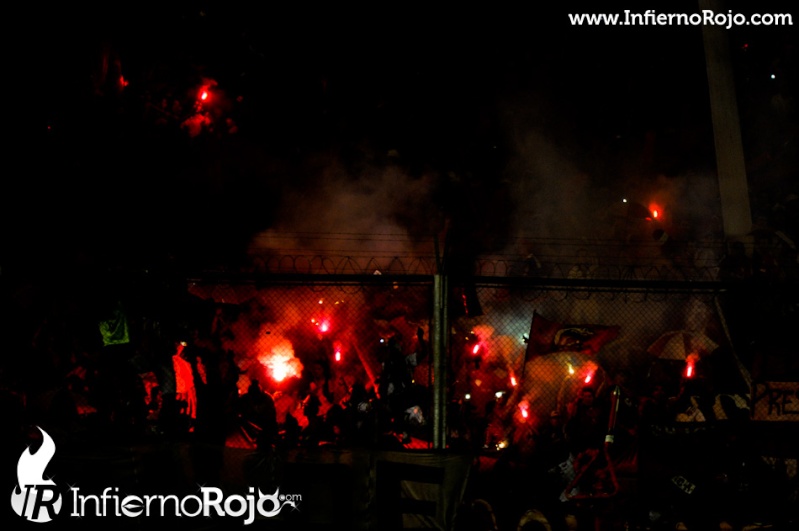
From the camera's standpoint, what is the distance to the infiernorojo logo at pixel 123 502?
26.4ft

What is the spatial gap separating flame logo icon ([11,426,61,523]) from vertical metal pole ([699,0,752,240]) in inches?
465

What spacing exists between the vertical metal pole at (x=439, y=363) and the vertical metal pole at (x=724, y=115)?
27.1ft

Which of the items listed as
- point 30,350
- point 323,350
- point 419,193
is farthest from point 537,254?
point 30,350

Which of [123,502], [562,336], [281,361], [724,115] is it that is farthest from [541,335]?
[123,502]

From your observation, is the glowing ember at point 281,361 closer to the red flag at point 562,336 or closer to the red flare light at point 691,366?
the red flag at point 562,336

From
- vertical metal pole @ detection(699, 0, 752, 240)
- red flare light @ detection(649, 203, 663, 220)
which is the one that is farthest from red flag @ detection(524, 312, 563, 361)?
red flare light @ detection(649, 203, 663, 220)

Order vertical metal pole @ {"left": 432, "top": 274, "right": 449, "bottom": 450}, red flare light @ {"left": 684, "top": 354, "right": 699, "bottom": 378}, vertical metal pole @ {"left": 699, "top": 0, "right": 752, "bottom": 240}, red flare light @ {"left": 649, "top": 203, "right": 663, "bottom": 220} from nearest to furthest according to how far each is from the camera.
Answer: vertical metal pole @ {"left": 432, "top": 274, "right": 449, "bottom": 450} → red flare light @ {"left": 684, "top": 354, "right": 699, "bottom": 378} → vertical metal pole @ {"left": 699, "top": 0, "right": 752, "bottom": 240} → red flare light @ {"left": 649, "top": 203, "right": 663, "bottom": 220}

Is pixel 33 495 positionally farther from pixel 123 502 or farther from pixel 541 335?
pixel 541 335

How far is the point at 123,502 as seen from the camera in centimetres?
816

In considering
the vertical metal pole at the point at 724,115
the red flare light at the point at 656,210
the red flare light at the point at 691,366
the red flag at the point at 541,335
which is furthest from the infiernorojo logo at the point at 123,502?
the red flare light at the point at 656,210

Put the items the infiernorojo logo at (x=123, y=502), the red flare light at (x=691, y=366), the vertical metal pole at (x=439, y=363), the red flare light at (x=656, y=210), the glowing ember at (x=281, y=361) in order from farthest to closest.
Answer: the red flare light at (x=656, y=210) < the glowing ember at (x=281, y=361) < the red flare light at (x=691, y=366) < the vertical metal pole at (x=439, y=363) < the infiernorojo logo at (x=123, y=502)

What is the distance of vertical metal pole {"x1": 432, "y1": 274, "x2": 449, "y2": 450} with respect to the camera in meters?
8.20

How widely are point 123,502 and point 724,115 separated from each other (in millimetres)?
12400

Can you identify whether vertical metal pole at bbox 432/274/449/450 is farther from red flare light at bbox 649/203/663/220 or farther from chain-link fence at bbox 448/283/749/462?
red flare light at bbox 649/203/663/220
